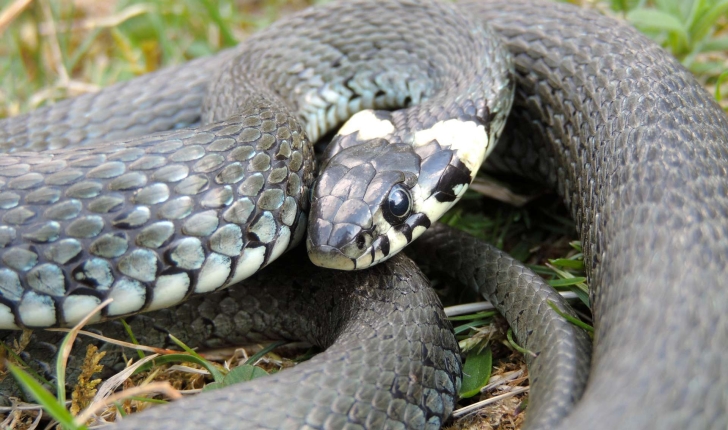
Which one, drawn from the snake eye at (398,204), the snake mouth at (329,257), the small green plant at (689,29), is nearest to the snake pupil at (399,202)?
the snake eye at (398,204)

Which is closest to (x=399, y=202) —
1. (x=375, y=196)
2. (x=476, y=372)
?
(x=375, y=196)

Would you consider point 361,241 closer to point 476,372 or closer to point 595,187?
point 476,372

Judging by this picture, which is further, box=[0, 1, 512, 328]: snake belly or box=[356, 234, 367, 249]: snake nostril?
box=[356, 234, 367, 249]: snake nostril

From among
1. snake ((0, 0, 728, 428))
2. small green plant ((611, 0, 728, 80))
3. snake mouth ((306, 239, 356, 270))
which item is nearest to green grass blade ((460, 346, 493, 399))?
snake ((0, 0, 728, 428))

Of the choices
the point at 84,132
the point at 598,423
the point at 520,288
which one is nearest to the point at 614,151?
the point at 520,288

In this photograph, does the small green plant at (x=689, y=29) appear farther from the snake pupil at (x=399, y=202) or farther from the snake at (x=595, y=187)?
the snake pupil at (x=399, y=202)

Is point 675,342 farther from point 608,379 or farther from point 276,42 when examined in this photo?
point 276,42

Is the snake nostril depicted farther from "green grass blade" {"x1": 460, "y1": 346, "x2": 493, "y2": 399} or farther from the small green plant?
the small green plant
